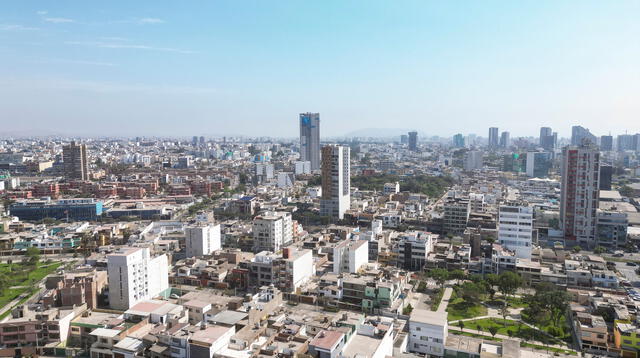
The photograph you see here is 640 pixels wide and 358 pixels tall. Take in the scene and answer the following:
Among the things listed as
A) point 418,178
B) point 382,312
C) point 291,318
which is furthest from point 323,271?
point 418,178

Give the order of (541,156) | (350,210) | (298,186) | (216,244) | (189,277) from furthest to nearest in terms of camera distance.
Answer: (541,156), (298,186), (350,210), (216,244), (189,277)

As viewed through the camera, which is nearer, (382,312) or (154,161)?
(382,312)

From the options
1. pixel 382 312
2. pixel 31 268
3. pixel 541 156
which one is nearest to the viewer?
pixel 382 312

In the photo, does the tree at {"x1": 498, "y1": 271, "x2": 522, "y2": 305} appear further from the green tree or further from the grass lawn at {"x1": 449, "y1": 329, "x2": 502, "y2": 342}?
the green tree

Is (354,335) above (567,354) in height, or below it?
above

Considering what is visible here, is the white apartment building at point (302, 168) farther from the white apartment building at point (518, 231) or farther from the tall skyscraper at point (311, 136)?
the white apartment building at point (518, 231)

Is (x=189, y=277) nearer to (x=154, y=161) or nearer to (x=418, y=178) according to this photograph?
(x=418, y=178)

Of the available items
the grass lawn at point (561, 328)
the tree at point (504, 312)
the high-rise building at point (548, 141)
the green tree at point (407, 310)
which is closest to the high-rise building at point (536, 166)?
the high-rise building at point (548, 141)
